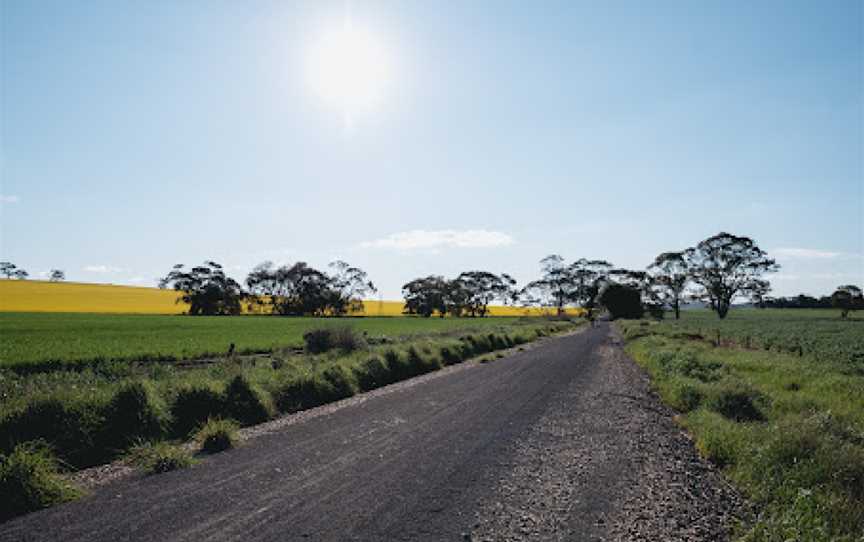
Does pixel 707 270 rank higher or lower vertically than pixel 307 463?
higher

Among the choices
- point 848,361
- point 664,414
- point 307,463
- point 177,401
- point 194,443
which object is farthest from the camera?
point 848,361

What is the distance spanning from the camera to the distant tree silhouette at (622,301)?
4124 inches

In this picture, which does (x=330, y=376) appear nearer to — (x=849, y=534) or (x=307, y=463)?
(x=307, y=463)

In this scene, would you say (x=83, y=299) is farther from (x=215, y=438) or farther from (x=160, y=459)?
(x=160, y=459)

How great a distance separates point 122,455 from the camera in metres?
9.77

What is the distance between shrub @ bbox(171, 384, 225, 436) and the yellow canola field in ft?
253

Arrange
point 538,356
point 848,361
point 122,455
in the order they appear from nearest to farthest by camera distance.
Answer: point 122,455, point 848,361, point 538,356

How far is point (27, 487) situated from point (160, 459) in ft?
6.37

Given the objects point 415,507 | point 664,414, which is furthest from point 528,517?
point 664,414

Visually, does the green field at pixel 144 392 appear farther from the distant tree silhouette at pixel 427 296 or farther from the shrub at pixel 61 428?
the distant tree silhouette at pixel 427 296

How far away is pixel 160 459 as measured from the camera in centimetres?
885

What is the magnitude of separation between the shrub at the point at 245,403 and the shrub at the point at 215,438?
245 centimetres

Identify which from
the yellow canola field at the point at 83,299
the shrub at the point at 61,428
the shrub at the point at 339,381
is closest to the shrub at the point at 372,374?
the shrub at the point at 339,381

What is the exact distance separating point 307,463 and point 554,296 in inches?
5382
